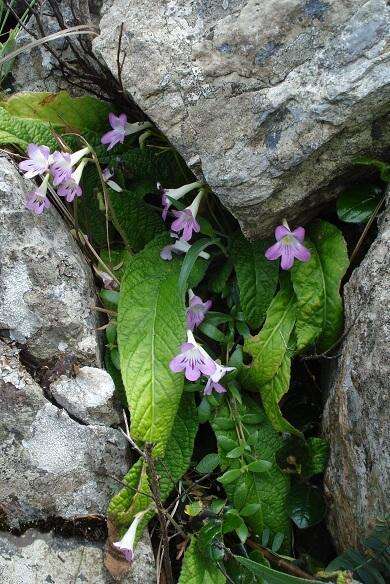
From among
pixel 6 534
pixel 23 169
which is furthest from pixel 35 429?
pixel 23 169

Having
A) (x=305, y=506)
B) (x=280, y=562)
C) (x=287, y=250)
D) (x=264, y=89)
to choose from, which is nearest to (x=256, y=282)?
(x=287, y=250)

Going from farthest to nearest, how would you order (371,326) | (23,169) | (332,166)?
(23,169)
(332,166)
(371,326)

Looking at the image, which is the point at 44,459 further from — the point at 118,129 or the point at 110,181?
the point at 118,129

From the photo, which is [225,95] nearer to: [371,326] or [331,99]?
[331,99]

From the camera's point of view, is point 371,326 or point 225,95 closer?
point 371,326

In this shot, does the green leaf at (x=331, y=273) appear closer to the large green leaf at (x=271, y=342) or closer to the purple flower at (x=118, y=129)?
the large green leaf at (x=271, y=342)

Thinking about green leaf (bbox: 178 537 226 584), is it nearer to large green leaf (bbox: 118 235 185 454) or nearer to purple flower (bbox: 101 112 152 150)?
large green leaf (bbox: 118 235 185 454)

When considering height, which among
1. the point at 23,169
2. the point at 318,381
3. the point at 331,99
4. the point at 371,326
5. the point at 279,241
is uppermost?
the point at 23,169
